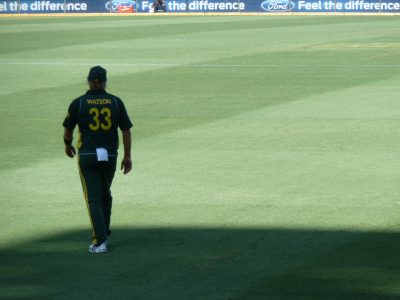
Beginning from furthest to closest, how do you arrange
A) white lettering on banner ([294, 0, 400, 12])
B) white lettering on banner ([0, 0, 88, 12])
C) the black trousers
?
white lettering on banner ([0, 0, 88, 12]) < white lettering on banner ([294, 0, 400, 12]) < the black trousers

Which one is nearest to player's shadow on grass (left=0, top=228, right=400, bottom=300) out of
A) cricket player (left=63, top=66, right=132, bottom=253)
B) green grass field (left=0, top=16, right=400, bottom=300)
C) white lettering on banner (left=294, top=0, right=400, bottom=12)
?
green grass field (left=0, top=16, right=400, bottom=300)

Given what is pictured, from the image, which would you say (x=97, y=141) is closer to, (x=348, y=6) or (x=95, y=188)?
(x=95, y=188)

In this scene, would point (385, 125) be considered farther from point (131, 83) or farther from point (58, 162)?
point (131, 83)

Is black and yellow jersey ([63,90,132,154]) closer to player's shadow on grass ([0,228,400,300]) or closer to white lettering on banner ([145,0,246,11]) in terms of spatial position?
player's shadow on grass ([0,228,400,300])

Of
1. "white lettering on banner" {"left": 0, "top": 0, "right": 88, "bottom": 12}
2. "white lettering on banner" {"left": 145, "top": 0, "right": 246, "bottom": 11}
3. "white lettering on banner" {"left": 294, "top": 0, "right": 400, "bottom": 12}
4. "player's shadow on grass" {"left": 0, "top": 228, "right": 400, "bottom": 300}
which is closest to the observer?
"player's shadow on grass" {"left": 0, "top": 228, "right": 400, "bottom": 300}

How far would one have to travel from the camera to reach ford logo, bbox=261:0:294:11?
60844 mm

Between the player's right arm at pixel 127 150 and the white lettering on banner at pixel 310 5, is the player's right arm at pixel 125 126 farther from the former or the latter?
the white lettering on banner at pixel 310 5

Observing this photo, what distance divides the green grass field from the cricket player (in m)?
0.41

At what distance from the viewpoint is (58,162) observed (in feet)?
47.9

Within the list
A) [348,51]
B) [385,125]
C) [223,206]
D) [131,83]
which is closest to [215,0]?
[348,51]

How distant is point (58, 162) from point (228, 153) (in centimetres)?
242

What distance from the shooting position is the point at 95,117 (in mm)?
9578

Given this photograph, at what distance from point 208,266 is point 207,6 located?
5453 cm

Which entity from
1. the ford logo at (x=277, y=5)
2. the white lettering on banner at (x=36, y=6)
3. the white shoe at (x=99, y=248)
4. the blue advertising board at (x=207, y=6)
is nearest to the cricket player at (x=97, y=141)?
the white shoe at (x=99, y=248)
